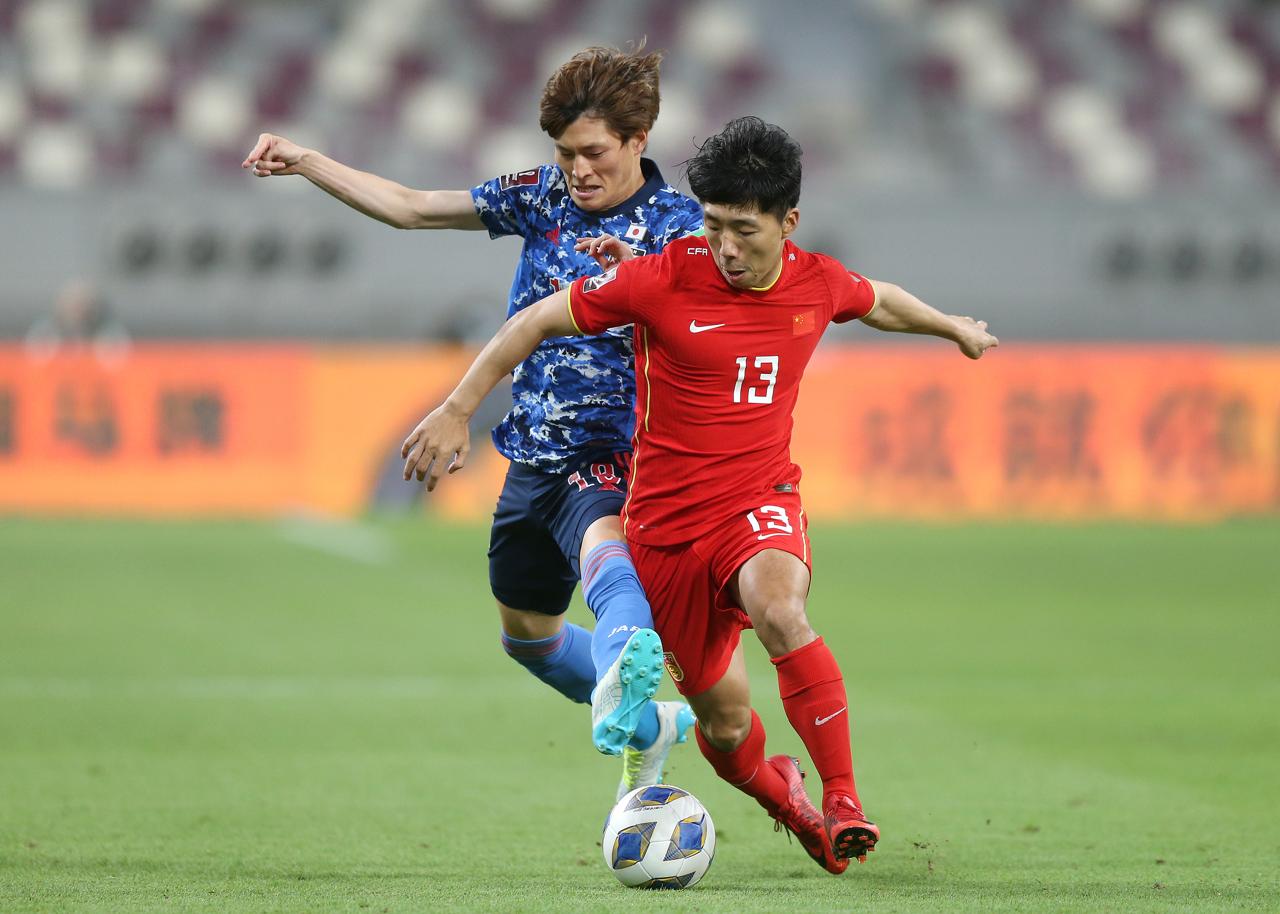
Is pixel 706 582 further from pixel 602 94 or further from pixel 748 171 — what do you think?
pixel 602 94

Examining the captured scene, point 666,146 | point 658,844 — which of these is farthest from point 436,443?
point 666,146

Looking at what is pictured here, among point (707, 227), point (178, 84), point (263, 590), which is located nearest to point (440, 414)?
point (707, 227)

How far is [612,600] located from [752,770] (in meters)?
0.70

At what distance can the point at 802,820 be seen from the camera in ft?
16.0

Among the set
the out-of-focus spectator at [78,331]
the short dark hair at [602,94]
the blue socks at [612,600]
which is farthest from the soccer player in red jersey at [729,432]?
the out-of-focus spectator at [78,331]

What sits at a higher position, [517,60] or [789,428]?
[517,60]

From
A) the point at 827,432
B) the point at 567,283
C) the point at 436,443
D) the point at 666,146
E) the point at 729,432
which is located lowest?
the point at 827,432

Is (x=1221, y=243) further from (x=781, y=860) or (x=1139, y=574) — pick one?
(x=781, y=860)

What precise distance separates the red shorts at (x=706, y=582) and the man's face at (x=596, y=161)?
0.98 metres

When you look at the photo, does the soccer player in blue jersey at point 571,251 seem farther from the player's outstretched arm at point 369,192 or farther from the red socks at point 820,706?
the red socks at point 820,706

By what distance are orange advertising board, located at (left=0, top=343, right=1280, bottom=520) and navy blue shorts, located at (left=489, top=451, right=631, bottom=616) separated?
1108 cm

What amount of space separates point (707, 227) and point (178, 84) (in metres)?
19.6

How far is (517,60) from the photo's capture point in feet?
76.7

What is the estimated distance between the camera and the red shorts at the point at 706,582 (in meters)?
4.69
